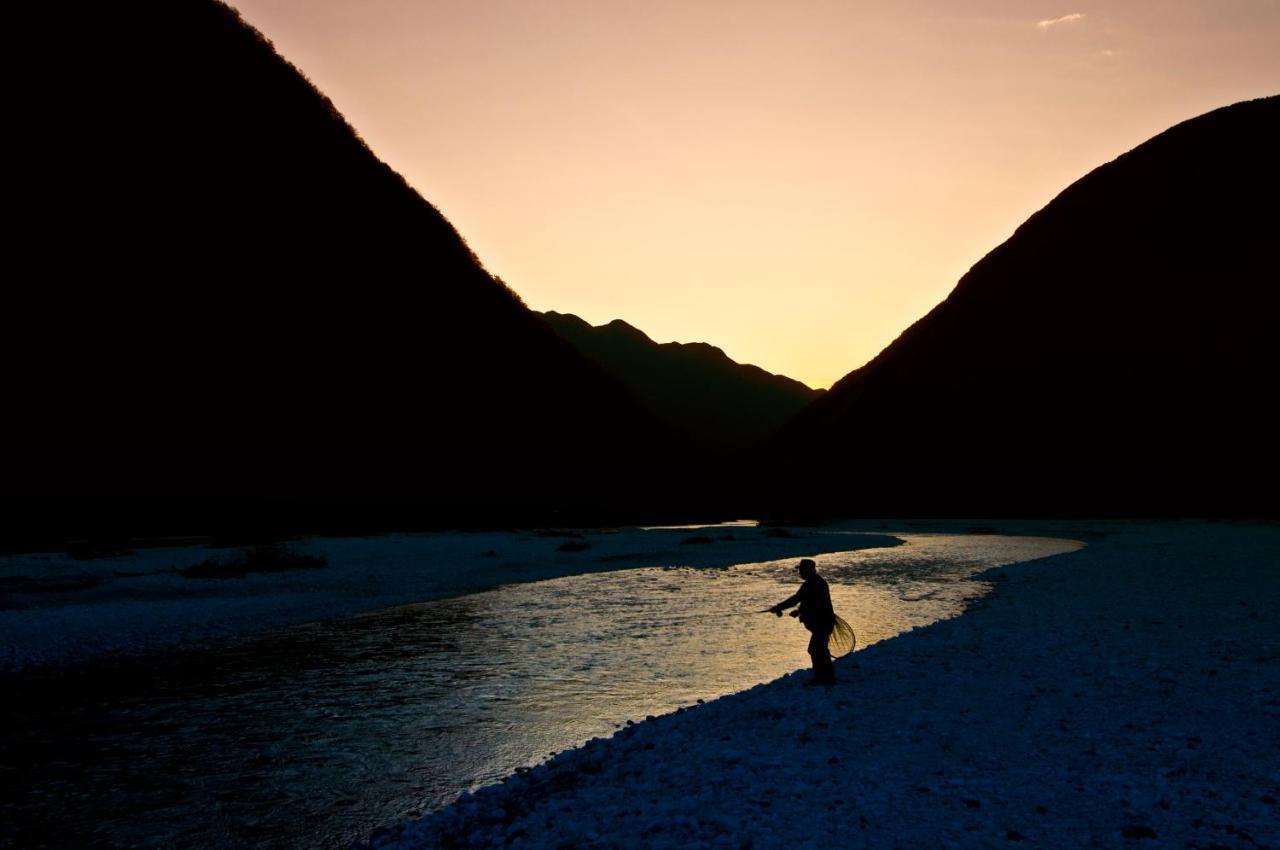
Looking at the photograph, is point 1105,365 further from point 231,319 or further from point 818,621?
point 818,621

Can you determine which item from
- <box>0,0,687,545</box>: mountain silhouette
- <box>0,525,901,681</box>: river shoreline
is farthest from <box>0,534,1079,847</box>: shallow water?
<box>0,0,687,545</box>: mountain silhouette

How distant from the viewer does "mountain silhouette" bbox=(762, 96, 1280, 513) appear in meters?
108

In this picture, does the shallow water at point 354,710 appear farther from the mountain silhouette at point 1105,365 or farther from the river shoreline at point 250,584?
the mountain silhouette at point 1105,365

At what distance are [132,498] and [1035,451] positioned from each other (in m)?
114

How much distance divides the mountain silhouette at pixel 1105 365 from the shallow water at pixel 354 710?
96.5 metres

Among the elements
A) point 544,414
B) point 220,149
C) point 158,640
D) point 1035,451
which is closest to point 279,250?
point 220,149

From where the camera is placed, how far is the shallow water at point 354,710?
31.9 feet

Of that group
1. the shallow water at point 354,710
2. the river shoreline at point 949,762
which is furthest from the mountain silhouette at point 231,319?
the river shoreline at point 949,762

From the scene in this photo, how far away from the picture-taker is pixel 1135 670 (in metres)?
13.8

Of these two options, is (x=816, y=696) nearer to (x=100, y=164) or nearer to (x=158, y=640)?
(x=158, y=640)

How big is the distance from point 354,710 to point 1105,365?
133m

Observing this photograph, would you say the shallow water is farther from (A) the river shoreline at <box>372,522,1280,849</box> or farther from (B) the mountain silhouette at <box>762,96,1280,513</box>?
(B) the mountain silhouette at <box>762,96,1280,513</box>

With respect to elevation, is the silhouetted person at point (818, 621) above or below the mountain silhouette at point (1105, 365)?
below

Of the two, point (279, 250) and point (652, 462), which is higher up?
point (279, 250)
